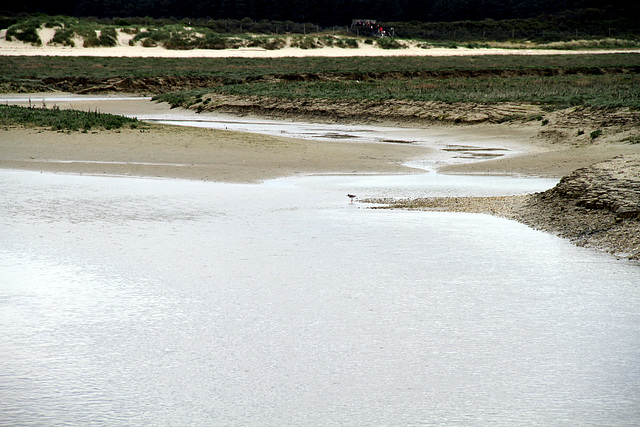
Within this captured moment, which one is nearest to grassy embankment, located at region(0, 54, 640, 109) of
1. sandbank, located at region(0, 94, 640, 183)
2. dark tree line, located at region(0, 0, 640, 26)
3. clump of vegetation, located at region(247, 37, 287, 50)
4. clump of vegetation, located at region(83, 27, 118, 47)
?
sandbank, located at region(0, 94, 640, 183)

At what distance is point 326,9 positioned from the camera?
414 feet

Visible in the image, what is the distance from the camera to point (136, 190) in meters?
11.8

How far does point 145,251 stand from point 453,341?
3565mm

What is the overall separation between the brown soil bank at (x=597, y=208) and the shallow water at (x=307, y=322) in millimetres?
322

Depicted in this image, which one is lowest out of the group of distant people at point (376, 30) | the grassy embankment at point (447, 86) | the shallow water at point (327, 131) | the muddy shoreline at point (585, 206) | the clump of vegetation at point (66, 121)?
the shallow water at point (327, 131)

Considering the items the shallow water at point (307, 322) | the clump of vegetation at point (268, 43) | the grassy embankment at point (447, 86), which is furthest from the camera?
the clump of vegetation at point (268, 43)

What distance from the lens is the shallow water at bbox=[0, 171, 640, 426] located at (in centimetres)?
430

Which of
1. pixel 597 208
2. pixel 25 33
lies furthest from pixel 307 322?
pixel 25 33

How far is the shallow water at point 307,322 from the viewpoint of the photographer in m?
4.30

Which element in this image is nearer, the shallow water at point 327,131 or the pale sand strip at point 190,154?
the pale sand strip at point 190,154

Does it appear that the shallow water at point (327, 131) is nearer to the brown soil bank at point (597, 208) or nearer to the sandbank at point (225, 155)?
the sandbank at point (225, 155)

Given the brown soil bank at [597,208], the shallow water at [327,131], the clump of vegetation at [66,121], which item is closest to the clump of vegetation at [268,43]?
the shallow water at [327,131]

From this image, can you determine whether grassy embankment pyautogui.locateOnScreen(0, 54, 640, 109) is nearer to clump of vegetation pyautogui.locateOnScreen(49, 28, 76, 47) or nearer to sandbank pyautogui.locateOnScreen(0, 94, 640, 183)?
sandbank pyautogui.locateOnScreen(0, 94, 640, 183)

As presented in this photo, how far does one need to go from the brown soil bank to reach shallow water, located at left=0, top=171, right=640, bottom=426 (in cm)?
32
